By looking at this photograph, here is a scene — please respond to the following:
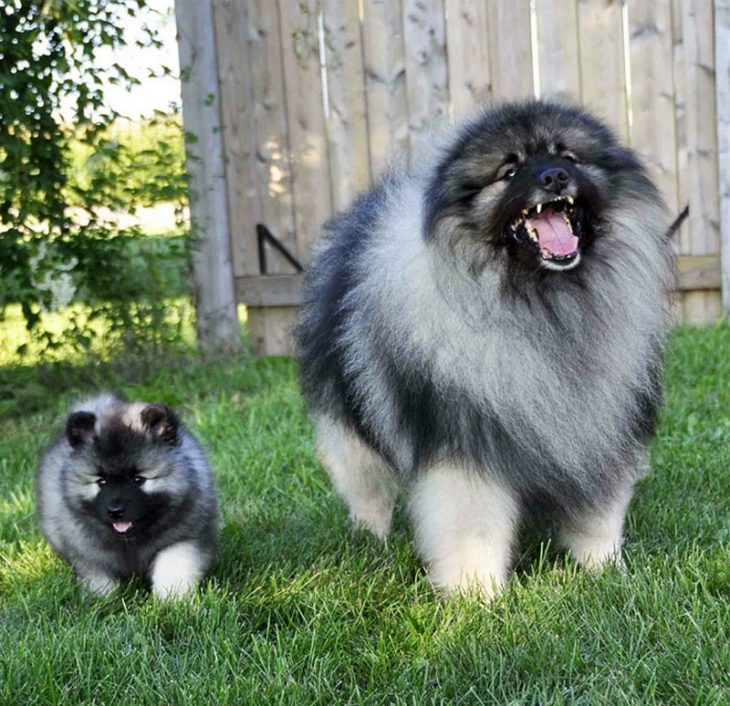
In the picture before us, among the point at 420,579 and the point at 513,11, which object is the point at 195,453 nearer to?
the point at 420,579

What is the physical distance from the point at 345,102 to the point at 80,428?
399cm

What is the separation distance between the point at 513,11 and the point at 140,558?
4422 mm

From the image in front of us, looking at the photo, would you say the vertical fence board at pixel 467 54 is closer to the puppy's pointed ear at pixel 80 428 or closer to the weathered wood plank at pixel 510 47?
the weathered wood plank at pixel 510 47

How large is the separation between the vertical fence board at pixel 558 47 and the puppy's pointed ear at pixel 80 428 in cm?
409

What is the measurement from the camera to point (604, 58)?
6.59m

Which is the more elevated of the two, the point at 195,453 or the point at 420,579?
the point at 195,453

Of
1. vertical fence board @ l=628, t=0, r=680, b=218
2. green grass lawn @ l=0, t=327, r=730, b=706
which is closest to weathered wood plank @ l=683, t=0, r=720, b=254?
vertical fence board @ l=628, t=0, r=680, b=218

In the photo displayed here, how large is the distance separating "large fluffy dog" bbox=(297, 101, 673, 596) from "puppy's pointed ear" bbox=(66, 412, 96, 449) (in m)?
0.86

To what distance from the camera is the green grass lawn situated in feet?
8.25

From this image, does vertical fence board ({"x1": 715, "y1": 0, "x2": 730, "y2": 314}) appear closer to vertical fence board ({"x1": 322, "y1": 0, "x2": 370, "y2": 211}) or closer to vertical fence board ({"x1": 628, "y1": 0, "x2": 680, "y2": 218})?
vertical fence board ({"x1": 628, "y1": 0, "x2": 680, "y2": 218})

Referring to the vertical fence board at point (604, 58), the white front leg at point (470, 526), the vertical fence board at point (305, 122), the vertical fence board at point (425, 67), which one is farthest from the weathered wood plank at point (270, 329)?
the white front leg at point (470, 526)

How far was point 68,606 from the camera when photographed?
3.36m

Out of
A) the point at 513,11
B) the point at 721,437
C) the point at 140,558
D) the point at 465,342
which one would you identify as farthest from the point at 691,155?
the point at 140,558

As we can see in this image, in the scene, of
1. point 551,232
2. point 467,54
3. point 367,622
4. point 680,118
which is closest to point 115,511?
point 367,622
